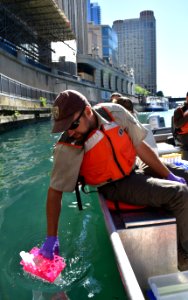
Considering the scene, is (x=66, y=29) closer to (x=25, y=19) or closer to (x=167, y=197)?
(x=25, y=19)

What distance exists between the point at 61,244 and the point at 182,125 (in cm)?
307

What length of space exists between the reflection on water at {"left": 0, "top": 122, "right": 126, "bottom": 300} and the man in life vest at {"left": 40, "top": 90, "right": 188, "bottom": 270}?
0.53m

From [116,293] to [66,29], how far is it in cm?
4672

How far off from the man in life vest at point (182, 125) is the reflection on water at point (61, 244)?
194 centimetres

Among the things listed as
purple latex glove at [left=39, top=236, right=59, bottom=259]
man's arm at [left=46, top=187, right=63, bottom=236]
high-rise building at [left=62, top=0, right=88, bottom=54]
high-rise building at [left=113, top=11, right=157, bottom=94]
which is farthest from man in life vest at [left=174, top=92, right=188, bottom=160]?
high-rise building at [left=113, top=11, right=157, bottom=94]

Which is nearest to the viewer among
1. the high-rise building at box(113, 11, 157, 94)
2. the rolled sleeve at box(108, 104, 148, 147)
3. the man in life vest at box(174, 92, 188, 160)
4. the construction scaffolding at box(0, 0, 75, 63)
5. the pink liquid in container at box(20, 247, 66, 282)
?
the pink liquid in container at box(20, 247, 66, 282)

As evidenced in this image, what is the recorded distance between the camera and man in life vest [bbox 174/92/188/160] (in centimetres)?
600

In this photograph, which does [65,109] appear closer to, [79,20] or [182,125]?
[182,125]

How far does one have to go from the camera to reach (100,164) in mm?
3217

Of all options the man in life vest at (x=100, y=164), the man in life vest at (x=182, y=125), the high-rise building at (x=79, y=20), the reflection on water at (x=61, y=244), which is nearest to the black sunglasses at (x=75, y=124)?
the man in life vest at (x=100, y=164)

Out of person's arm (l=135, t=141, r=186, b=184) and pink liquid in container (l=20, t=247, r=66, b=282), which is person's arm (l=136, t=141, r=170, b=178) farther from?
pink liquid in container (l=20, t=247, r=66, b=282)

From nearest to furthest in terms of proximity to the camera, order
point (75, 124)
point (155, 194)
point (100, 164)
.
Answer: point (75, 124) → point (155, 194) → point (100, 164)

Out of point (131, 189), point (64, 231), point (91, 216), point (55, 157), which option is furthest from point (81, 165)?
point (91, 216)

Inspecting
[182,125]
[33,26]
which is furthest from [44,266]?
[33,26]
